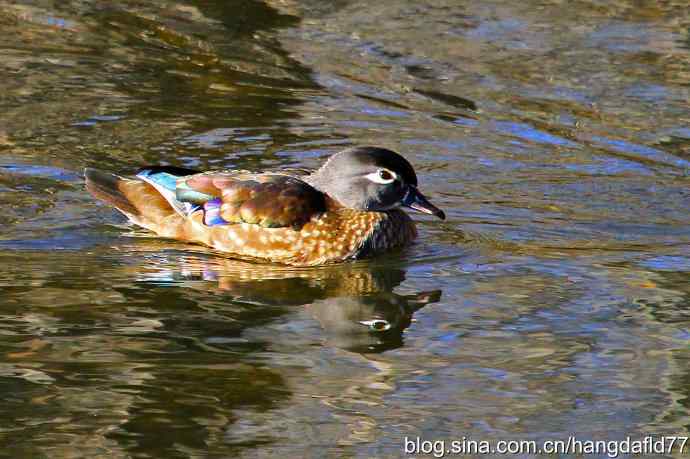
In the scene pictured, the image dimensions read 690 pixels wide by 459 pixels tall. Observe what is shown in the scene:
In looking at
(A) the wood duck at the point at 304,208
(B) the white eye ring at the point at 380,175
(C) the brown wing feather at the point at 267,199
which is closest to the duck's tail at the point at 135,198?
(A) the wood duck at the point at 304,208

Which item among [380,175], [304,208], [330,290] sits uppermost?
[380,175]

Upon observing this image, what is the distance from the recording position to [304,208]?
10547 mm

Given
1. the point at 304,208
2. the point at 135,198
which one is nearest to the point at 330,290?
the point at 304,208

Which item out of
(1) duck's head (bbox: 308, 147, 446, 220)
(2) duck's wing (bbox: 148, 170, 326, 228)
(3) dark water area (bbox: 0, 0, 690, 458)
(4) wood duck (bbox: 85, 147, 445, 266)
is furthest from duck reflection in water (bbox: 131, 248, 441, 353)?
(1) duck's head (bbox: 308, 147, 446, 220)

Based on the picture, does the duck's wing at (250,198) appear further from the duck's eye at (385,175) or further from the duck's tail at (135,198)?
the duck's eye at (385,175)

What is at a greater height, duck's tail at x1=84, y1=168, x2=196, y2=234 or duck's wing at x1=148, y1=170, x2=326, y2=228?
duck's wing at x1=148, y1=170, x2=326, y2=228

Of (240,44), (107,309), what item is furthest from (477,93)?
(107,309)

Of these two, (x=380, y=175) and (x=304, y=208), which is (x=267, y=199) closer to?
(x=304, y=208)

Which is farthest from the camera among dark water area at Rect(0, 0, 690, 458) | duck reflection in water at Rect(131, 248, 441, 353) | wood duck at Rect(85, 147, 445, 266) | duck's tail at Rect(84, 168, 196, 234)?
duck's tail at Rect(84, 168, 196, 234)

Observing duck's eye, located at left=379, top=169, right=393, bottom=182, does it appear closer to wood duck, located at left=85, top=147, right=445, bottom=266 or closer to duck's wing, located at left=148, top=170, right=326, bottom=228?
wood duck, located at left=85, top=147, right=445, bottom=266

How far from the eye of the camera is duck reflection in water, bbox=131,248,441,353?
880 centimetres

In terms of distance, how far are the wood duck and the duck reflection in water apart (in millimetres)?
160

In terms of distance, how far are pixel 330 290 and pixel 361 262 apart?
0.82m

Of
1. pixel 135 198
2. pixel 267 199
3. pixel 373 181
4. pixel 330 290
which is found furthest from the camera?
pixel 135 198
